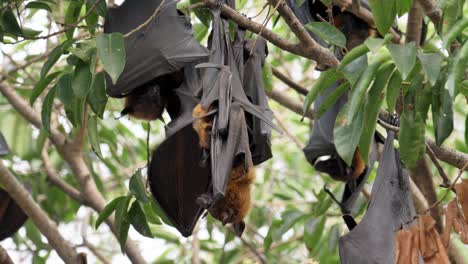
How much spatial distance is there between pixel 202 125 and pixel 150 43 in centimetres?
59

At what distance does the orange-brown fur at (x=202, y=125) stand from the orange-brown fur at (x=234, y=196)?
0.79ft

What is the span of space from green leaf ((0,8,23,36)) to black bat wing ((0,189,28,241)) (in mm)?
2442

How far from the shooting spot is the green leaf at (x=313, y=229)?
5.18 meters

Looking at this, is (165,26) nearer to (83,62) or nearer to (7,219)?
(83,62)

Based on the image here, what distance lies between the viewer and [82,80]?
11.5 ft

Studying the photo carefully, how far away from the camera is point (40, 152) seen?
5.79 metres

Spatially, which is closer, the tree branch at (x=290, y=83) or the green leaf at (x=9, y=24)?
the green leaf at (x=9, y=24)

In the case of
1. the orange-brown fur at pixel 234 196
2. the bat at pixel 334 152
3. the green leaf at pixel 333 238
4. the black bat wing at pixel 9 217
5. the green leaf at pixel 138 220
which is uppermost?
the green leaf at pixel 138 220

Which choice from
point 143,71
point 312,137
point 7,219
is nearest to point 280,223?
point 312,137

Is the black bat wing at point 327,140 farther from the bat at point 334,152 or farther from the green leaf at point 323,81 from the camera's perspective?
the green leaf at point 323,81

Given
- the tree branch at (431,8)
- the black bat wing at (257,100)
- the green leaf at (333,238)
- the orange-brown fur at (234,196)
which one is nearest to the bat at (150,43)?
the black bat wing at (257,100)

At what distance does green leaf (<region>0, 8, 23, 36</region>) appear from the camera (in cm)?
380

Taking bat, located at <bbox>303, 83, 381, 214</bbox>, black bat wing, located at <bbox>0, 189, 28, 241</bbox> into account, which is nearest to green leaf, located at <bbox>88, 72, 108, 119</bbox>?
bat, located at <bbox>303, 83, 381, 214</bbox>

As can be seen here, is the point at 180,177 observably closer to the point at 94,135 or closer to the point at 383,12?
the point at 94,135
